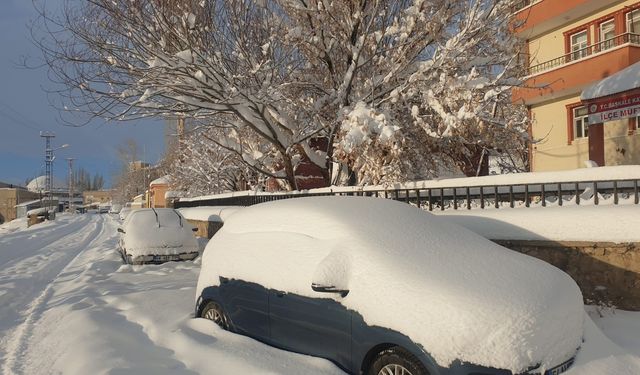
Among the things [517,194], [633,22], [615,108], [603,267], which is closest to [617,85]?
[615,108]

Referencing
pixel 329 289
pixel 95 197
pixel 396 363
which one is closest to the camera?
pixel 396 363

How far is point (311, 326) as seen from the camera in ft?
13.4

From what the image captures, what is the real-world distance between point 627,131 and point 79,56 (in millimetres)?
16263

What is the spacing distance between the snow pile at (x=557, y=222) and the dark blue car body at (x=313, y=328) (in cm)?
350

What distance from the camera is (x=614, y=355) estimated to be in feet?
11.9

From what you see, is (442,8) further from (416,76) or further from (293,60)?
(293,60)

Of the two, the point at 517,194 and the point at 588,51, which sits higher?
the point at 588,51

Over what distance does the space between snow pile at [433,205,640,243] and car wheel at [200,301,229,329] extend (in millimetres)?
3628

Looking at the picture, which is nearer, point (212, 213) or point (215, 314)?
point (215, 314)

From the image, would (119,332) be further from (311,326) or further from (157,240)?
(157,240)

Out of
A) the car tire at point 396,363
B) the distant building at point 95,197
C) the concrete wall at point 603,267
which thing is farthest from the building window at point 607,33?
the distant building at point 95,197

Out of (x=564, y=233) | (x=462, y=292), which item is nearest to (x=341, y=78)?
(x=564, y=233)

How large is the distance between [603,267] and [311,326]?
381cm

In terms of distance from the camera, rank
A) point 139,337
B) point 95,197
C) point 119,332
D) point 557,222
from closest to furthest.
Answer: point 139,337, point 119,332, point 557,222, point 95,197
